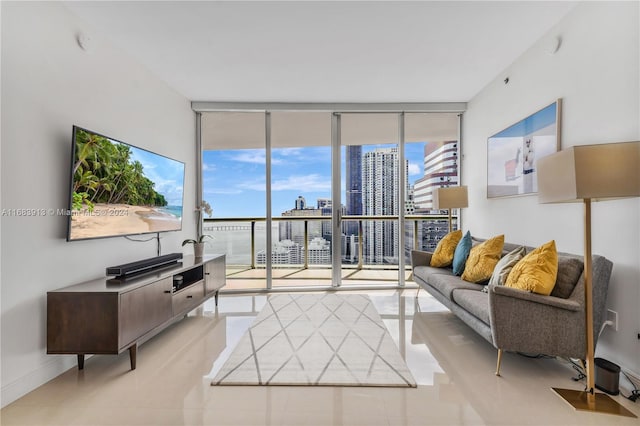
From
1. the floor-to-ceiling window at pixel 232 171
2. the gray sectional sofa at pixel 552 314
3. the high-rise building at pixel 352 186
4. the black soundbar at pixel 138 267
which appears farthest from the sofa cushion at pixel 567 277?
the floor-to-ceiling window at pixel 232 171

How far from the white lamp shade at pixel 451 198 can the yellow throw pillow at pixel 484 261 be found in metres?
0.91

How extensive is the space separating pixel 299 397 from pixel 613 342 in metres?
2.13

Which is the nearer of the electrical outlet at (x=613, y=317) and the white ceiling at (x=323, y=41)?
the electrical outlet at (x=613, y=317)

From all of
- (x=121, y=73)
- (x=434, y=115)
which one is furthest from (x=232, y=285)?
(x=434, y=115)

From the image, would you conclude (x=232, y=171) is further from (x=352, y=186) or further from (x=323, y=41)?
(x=323, y=41)

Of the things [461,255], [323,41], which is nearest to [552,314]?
[461,255]

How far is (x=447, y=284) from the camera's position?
281cm

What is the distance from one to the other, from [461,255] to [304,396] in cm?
229

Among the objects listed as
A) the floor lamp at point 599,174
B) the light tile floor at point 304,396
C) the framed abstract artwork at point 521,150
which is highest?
the framed abstract artwork at point 521,150

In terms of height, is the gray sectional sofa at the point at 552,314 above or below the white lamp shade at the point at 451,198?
below

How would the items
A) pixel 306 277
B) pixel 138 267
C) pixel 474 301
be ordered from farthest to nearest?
pixel 306 277, pixel 138 267, pixel 474 301

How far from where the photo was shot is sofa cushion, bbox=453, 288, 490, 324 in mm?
2135

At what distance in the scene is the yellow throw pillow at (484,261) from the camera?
2.78 meters

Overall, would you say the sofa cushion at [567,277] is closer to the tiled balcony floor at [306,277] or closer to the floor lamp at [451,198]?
the floor lamp at [451,198]
